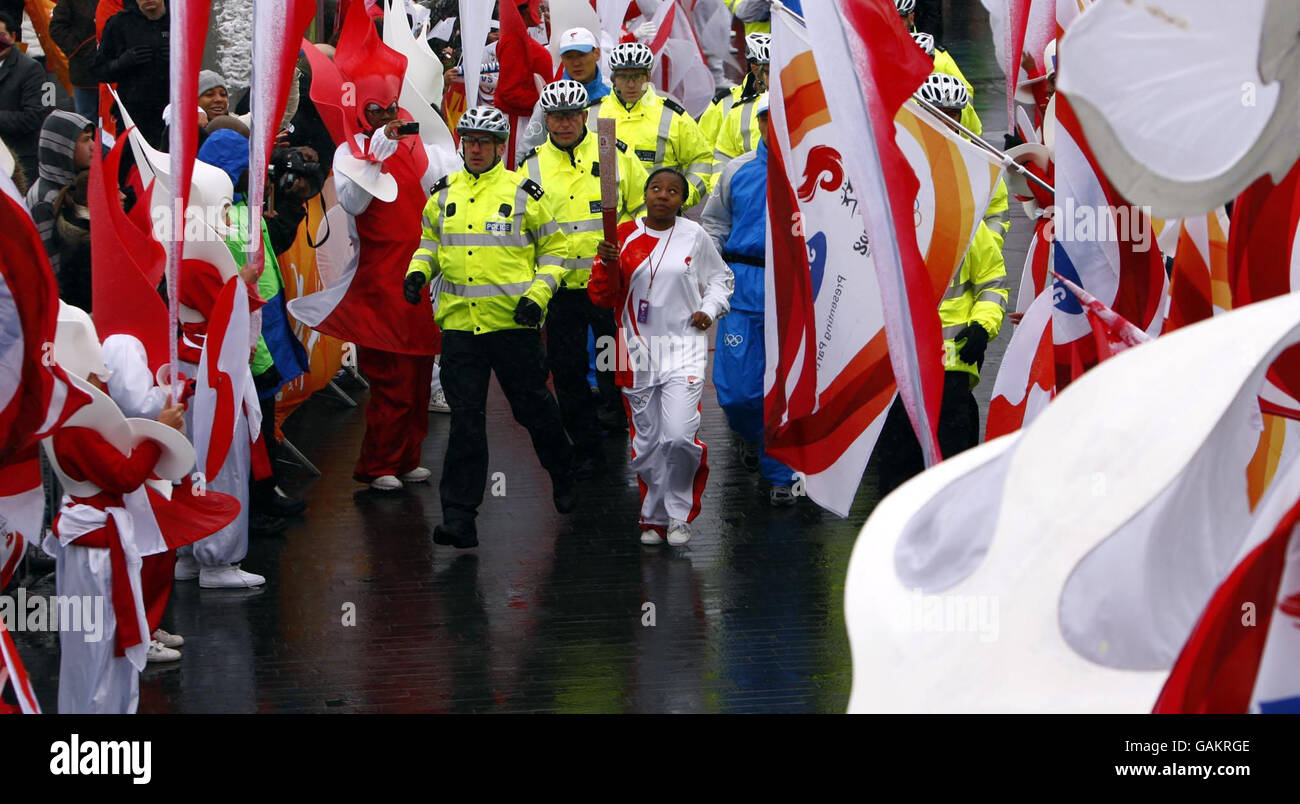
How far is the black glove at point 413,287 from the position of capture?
8.50m

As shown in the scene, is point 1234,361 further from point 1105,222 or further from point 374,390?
point 374,390

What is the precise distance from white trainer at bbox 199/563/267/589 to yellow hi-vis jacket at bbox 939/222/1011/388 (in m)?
3.42

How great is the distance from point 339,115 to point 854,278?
3684 millimetres

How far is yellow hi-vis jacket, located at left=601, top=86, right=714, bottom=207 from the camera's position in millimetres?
10844

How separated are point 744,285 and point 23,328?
4762 millimetres

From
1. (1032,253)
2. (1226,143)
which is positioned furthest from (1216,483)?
(1032,253)

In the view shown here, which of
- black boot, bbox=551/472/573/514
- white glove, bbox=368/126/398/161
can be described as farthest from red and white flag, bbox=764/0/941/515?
white glove, bbox=368/126/398/161

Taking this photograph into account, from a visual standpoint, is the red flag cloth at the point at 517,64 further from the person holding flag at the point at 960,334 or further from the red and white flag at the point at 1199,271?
the red and white flag at the point at 1199,271

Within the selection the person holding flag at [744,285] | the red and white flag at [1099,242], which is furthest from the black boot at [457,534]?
the red and white flag at [1099,242]

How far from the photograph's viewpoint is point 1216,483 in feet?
9.95

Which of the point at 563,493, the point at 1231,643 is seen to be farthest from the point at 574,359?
the point at 1231,643

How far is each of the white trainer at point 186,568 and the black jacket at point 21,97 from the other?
3372mm

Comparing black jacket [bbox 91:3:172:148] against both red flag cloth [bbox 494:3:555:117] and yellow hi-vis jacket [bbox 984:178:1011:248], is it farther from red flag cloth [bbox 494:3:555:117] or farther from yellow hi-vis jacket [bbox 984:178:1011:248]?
yellow hi-vis jacket [bbox 984:178:1011:248]
